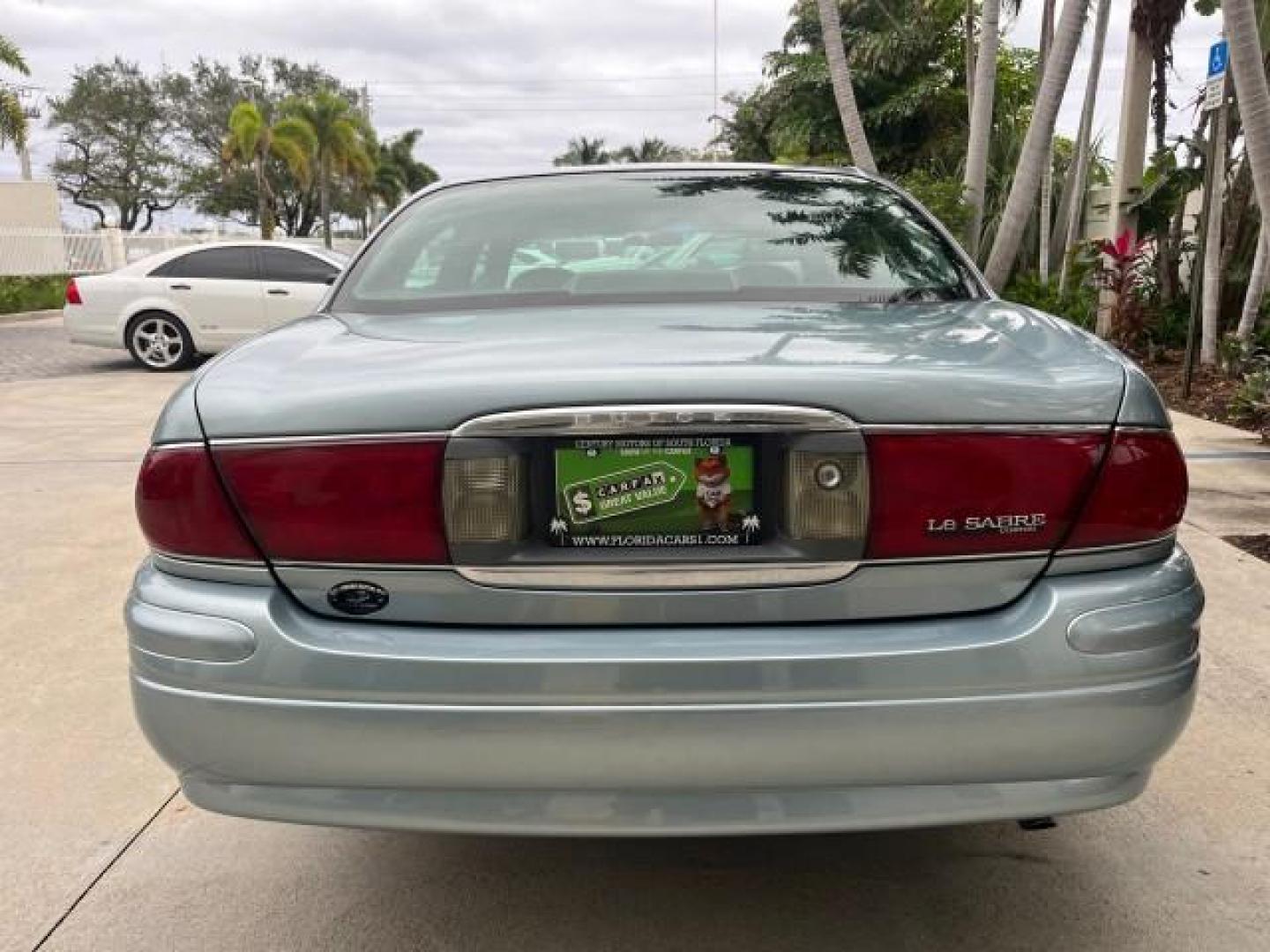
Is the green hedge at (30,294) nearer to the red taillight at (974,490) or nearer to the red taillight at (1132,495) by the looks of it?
the red taillight at (974,490)

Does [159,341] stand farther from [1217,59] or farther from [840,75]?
[1217,59]

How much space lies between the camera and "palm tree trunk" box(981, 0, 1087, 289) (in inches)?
305

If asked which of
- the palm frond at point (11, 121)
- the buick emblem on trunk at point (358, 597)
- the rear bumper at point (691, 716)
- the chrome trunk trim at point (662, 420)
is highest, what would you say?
the palm frond at point (11, 121)

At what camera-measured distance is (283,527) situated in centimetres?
180

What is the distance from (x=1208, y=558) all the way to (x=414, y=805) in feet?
12.5

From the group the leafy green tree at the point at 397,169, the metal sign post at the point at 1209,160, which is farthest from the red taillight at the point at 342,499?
the leafy green tree at the point at 397,169

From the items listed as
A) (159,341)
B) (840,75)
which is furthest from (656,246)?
(159,341)

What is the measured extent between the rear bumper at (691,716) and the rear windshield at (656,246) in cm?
95

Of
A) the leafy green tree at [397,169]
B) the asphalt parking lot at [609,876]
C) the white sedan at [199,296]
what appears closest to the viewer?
the asphalt parking lot at [609,876]

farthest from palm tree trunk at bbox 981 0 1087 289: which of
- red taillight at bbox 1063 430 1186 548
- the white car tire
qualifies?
the white car tire

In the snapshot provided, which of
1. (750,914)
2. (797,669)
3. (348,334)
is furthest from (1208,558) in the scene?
(348,334)

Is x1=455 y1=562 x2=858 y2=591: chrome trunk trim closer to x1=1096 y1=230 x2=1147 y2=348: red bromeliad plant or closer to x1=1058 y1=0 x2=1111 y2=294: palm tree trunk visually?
x1=1096 y1=230 x2=1147 y2=348: red bromeliad plant

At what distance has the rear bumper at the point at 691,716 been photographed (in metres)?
1.70

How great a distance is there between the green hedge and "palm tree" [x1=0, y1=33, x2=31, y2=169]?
282cm
